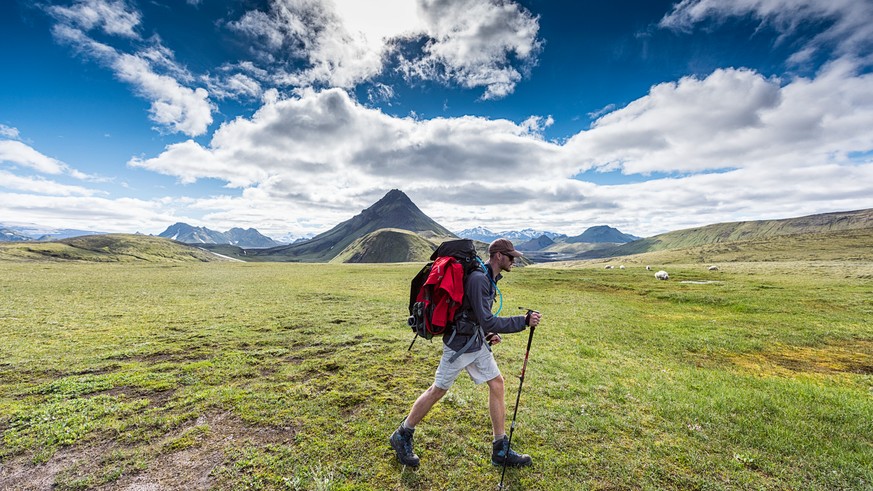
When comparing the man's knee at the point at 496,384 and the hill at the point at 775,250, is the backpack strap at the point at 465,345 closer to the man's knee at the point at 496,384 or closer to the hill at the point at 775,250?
the man's knee at the point at 496,384

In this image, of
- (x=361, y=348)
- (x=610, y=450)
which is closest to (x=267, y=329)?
(x=361, y=348)

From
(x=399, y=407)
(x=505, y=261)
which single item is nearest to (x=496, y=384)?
(x=505, y=261)

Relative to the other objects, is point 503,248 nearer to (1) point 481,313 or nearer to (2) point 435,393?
(1) point 481,313

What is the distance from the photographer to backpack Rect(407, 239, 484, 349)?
6812 millimetres

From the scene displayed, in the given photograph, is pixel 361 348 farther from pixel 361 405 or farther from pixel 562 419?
pixel 562 419

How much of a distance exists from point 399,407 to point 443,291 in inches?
204

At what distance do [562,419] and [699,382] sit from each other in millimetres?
7003

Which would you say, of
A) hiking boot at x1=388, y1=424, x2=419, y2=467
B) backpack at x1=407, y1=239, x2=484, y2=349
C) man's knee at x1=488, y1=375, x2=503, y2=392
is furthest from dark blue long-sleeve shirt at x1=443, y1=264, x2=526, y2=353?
hiking boot at x1=388, y1=424, x2=419, y2=467

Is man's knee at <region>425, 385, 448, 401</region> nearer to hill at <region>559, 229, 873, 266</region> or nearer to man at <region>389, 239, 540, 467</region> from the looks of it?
man at <region>389, 239, 540, 467</region>

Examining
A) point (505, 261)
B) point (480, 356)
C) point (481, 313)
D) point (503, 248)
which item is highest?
point (503, 248)

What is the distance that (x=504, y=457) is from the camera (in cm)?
749

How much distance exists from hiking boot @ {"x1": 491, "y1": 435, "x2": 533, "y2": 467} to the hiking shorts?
1.56 meters

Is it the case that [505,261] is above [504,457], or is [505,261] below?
above

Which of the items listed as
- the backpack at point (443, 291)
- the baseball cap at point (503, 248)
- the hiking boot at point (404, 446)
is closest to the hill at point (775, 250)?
the baseball cap at point (503, 248)
